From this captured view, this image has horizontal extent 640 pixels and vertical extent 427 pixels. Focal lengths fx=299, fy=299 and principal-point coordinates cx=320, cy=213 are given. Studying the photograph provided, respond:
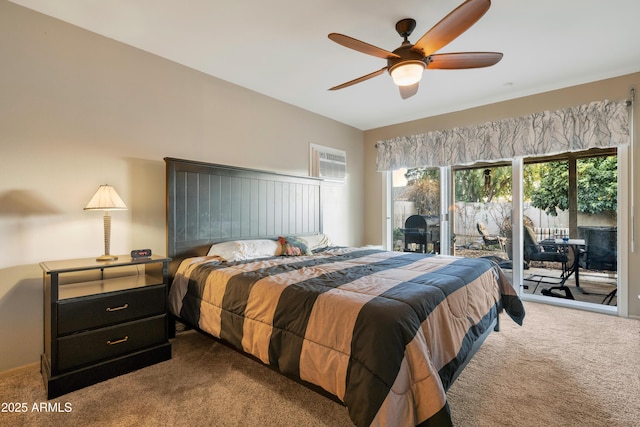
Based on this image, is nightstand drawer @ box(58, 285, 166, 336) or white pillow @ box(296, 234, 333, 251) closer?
nightstand drawer @ box(58, 285, 166, 336)

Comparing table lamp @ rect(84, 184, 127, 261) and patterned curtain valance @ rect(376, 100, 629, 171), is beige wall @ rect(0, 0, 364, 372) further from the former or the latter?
patterned curtain valance @ rect(376, 100, 629, 171)

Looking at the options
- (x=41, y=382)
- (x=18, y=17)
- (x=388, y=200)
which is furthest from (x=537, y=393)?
(x=18, y=17)

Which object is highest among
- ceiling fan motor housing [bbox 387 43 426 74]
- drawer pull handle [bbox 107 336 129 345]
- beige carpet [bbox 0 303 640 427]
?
ceiling fan motor housing [bbox 387 43 426 74]

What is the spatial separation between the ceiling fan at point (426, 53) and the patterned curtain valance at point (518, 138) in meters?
1.96

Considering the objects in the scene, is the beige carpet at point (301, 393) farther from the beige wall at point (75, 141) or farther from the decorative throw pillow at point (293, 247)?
the decorative throw pillow at point (293, 247)

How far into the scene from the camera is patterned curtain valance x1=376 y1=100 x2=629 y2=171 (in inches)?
127

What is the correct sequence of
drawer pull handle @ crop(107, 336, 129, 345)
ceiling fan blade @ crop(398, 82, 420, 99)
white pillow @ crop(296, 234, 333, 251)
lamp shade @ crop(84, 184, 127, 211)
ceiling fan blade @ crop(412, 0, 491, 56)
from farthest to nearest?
white pillow @ crop(296, 234, 333, 251) → ceiling fan blade @ crop(398, 82, 420, 99) → lamp shade @ crop(84, 184, 127, 211) → drawer pull handle @ crop(107, 336, 129, 345) → ceiling fan blade @ crop(412, 0, 491, 56)

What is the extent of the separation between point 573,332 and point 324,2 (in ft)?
11.9

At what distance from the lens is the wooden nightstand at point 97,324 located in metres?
1.86

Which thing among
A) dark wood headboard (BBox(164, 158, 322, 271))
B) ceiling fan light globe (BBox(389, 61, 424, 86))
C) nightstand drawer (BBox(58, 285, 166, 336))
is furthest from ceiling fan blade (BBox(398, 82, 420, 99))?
nightstand drawer (BBox(58, 285, 166, 336))

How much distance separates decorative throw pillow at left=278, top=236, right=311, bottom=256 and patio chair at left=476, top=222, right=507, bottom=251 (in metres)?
2.59

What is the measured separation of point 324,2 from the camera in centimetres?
215

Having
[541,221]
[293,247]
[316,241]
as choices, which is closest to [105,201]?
[293,247]

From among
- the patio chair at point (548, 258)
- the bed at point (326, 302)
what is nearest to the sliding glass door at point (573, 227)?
the patio chair at point (548, 258)
